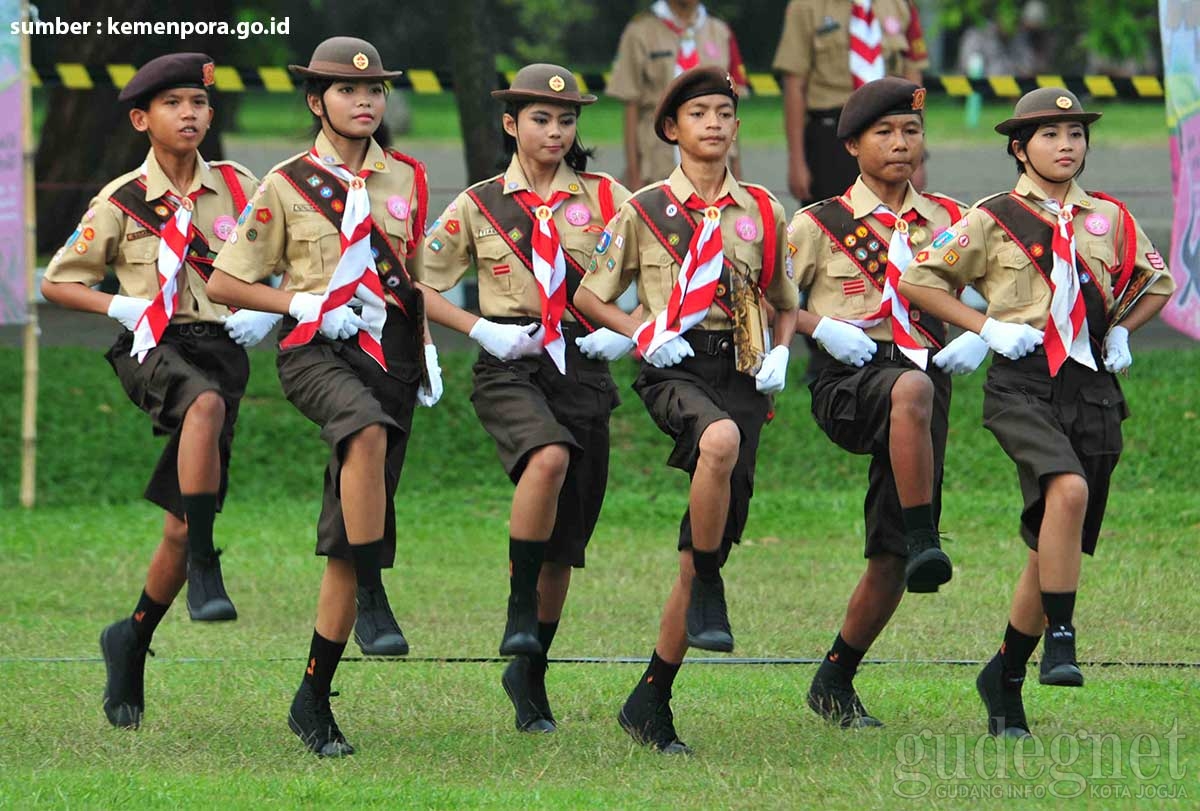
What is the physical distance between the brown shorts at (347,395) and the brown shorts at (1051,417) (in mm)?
1940

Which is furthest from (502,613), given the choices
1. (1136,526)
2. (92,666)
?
(1136,526)

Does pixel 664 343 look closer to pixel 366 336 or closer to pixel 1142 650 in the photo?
pixel 366 336

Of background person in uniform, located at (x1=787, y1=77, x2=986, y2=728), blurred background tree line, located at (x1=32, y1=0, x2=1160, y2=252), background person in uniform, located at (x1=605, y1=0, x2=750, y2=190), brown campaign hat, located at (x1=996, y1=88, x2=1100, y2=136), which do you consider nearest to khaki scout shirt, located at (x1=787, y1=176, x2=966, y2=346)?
background person in uniform, located at (x1=787, y1=77, x2=986, y2=728)

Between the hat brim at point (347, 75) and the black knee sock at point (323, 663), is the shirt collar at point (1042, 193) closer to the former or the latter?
the hat brim at point (347, 75)

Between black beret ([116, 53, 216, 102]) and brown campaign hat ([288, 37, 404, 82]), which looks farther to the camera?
black beret ([116, 53, 216, 102])

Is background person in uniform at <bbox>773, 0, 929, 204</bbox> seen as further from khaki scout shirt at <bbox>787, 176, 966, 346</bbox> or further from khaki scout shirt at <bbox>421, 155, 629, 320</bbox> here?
khaki scout shirt at <bbox>421, 155, 629, 320</bbox>

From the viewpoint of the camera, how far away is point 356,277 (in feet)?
23.9

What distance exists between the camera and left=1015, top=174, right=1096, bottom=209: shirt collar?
7.38 m

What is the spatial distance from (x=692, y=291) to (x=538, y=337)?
1.85ft

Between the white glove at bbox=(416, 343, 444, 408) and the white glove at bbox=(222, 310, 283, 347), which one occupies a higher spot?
the white glove at bbox=(222, 310, 283, 347)

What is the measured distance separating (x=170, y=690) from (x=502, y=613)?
2069 mm

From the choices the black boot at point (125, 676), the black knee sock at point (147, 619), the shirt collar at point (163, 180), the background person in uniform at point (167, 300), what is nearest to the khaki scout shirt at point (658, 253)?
the background person in uniform at point (167, 300)

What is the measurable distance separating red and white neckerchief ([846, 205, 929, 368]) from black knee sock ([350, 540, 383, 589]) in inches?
71.9

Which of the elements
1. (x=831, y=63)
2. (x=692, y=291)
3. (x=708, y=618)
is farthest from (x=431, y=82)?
(x=708, y=618)
